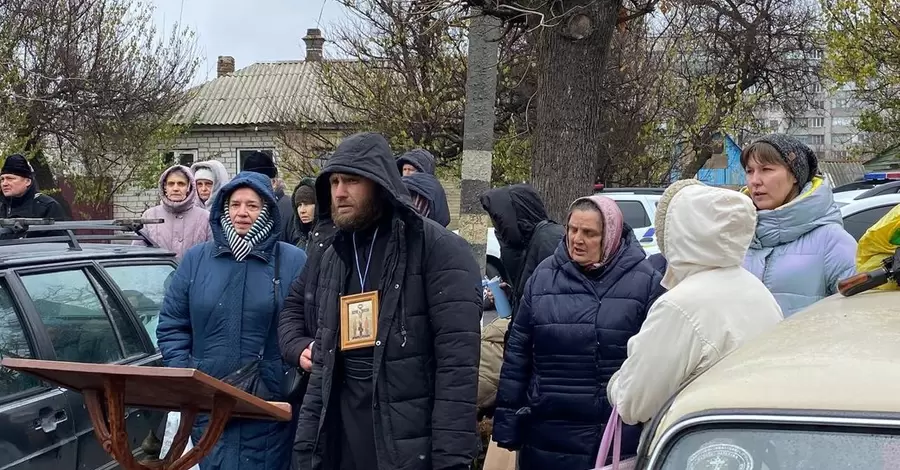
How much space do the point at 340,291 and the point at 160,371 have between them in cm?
110

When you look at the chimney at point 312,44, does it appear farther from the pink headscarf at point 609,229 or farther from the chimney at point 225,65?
the pink headscarf at point 609,229

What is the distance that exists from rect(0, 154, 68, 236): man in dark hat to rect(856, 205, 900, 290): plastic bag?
6116mm

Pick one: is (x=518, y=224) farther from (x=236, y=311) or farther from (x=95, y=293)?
(x=95, y=293)

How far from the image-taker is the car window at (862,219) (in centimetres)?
862

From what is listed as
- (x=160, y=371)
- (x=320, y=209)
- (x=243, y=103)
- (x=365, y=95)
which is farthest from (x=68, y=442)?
(x=243, y=103)

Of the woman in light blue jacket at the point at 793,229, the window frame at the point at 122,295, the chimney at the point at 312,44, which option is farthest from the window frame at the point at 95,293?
the chimney at the point at 312,44

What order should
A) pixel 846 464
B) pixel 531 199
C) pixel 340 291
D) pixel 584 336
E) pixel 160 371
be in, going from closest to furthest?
Answer: pixel 846 464, pixel 160 371, pixel 340 291, pixel 584 336, pixel 531 199

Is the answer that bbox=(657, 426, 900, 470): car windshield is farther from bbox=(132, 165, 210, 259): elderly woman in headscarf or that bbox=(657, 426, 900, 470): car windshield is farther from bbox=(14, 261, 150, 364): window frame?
bbox=(132, 165, 210, 259): elderly woman in headscarf

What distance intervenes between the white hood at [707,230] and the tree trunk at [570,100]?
4180 millimetres

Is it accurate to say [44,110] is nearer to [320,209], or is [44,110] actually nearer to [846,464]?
[320,209]

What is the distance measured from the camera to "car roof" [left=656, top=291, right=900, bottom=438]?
177 centimetres

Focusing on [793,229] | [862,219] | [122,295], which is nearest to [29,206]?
[122,295]

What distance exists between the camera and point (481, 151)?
23.5ft

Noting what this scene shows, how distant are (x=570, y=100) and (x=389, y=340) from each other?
13.3ft
